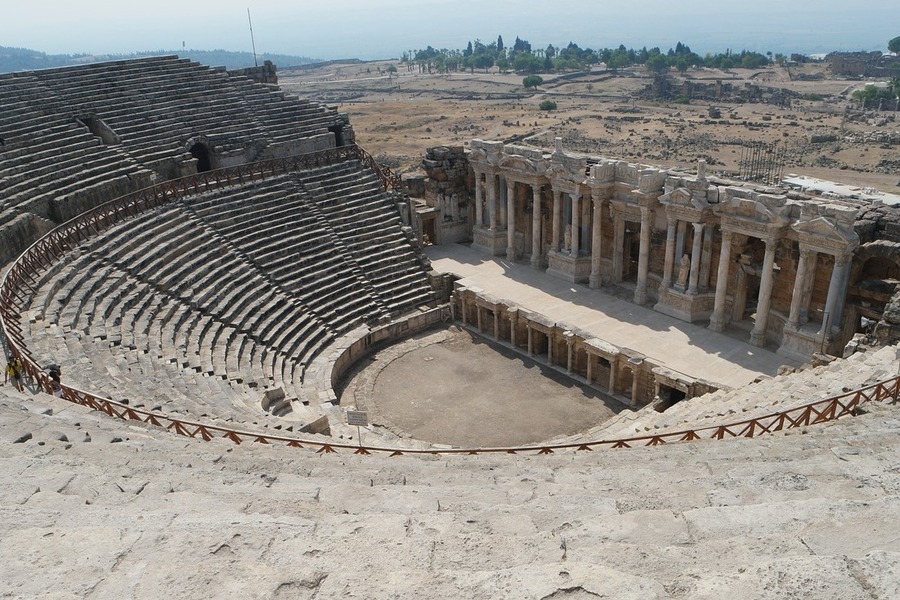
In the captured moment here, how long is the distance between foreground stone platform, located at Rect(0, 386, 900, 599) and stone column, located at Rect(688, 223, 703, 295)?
13769 mm

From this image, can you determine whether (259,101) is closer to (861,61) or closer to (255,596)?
(255,596)

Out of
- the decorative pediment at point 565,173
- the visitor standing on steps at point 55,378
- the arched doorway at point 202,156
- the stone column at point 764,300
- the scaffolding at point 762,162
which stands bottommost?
the scaffolding at point 762,162

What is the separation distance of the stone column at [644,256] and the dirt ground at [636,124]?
98.0 ft

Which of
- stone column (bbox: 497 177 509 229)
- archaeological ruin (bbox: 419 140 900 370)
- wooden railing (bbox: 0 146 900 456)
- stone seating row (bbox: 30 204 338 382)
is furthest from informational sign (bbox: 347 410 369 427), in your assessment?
stone column (bbox: 497 177 509 229)

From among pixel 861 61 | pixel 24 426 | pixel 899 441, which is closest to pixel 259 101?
pixel 24 426

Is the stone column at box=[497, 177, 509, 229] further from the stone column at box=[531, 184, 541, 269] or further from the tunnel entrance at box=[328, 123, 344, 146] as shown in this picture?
the tunnel entrance at box=[328, 123, 344, 146]

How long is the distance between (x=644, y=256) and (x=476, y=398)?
7753 mm

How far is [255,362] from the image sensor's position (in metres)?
19.2

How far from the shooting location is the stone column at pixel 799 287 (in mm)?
19281

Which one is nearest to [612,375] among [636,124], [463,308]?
[463,308]

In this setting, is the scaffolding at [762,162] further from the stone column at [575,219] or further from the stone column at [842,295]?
the stone column at [842,295]

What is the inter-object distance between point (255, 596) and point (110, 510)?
215 centimetres

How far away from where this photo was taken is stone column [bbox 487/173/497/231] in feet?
93.5

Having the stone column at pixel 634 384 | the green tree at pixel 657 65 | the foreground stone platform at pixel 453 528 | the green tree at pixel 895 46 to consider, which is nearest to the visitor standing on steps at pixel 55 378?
the foreground stone platform at pixel 453 528
